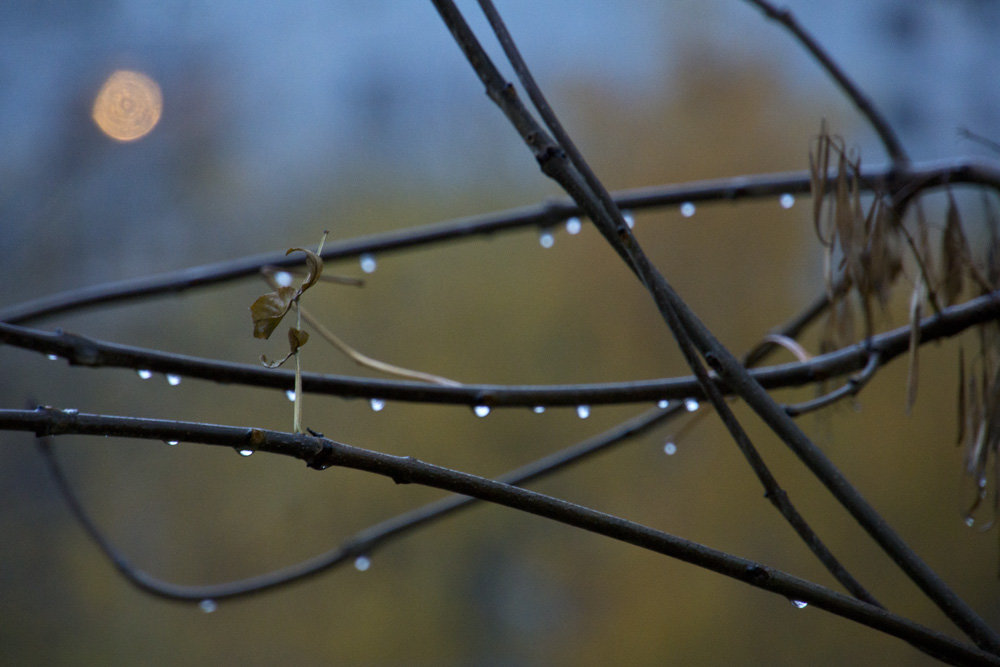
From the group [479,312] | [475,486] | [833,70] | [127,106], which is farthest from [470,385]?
[127,106]

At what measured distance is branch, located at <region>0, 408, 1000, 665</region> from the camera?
0.17m

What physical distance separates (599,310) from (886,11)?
93cm

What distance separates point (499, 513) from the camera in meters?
1.73

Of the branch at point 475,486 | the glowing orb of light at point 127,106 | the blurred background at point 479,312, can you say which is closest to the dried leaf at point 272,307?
the branch at point 475,486

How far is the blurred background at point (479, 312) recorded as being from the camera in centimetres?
161

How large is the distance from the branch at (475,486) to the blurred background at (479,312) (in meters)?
1.43

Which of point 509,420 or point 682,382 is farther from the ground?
point 509,420

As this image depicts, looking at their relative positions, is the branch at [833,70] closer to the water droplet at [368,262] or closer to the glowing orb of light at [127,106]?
the water droplet at [368,262]

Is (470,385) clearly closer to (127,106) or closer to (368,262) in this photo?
(368,262)

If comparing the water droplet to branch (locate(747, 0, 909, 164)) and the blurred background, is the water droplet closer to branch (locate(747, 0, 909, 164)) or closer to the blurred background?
branch (locate(747, 0, 909, 164))

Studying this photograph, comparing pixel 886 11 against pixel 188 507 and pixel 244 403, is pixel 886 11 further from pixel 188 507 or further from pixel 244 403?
pixel 188 507

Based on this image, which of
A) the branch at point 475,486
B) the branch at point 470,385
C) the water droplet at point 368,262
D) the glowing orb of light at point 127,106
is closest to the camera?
the branch at point 475,486

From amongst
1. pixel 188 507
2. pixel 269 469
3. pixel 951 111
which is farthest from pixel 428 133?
pixel 951 111

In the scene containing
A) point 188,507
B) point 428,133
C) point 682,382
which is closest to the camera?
point 682,382
